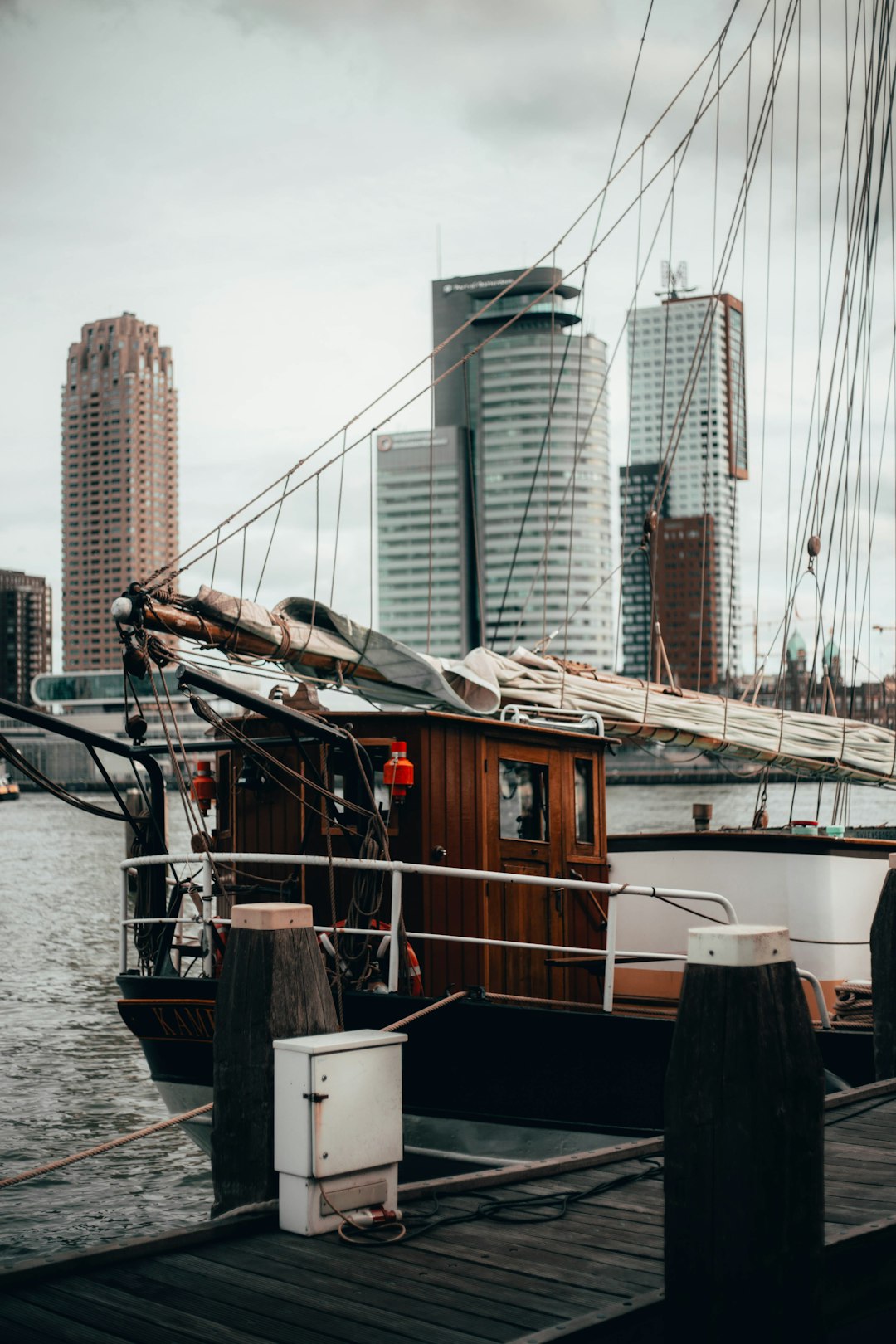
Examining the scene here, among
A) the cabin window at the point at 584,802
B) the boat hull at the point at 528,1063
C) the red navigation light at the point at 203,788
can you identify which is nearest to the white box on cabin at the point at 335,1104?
the boat hull at the point at 528,1063

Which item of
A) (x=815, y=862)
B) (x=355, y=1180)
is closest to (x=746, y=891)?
(x=815, y=862)

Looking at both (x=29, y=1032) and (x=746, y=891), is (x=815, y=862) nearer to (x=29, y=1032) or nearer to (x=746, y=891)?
(x=746, y=891)

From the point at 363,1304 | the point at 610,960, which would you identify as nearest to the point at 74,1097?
the point at 610,960

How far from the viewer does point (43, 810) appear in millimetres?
132875

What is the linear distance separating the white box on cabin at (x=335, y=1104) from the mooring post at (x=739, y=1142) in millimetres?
1764

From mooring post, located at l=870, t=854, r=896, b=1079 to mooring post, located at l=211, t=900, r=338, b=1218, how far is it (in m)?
4.68

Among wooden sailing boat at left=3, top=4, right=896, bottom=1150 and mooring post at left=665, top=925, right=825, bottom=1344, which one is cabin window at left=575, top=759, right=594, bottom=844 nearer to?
wooden sailing boat at left=3, top=4, right=896, bottom=1150

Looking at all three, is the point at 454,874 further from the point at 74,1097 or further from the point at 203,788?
the point at 74,1097

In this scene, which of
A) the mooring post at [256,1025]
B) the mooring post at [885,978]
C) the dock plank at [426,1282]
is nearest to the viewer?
the dock plank at [426,1282]

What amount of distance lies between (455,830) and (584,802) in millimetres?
1753

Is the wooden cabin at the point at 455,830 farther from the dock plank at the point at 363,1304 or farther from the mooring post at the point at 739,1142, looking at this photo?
the mooring post at the point at 739,1142

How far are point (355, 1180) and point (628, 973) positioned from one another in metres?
7.44

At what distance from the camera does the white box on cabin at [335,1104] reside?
6.01 metres

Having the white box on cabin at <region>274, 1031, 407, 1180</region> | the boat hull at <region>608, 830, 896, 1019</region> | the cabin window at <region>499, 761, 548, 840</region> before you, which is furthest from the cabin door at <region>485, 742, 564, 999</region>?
the white box on cabin at <region>274, 1031, 407, 1180</region>
